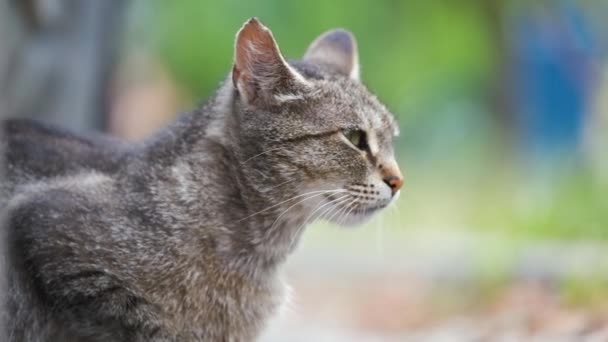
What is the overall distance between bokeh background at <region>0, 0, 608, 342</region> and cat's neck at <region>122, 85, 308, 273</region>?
44 cm

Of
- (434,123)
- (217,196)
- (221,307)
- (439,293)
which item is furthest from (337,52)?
(434,123)

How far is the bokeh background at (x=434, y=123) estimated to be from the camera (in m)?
6.04

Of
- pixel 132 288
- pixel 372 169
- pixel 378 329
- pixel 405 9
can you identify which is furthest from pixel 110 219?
pixel 405 9

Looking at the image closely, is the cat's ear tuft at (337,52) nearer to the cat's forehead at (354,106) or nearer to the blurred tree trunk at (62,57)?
the cat's forehead at (354,106)

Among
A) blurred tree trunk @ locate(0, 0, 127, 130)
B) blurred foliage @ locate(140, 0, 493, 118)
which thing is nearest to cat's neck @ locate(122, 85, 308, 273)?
blurred tree trunk @ locate(0, 0, 127, 130)

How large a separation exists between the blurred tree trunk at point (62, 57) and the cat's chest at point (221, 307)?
240cm

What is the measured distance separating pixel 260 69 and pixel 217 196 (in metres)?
0.54

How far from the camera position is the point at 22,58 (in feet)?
20.1

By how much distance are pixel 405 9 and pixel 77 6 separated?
6.61 metres

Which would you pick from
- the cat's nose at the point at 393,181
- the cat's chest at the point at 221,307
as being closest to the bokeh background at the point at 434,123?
the cat's chest at the point at 221,307

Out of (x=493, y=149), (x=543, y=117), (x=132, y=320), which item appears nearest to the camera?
(x=132, y=320)

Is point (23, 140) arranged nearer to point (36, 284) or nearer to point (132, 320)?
point (36, 284)

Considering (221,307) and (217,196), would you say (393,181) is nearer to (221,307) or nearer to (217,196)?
(217,196)

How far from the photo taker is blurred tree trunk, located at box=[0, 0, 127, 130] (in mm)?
5914
